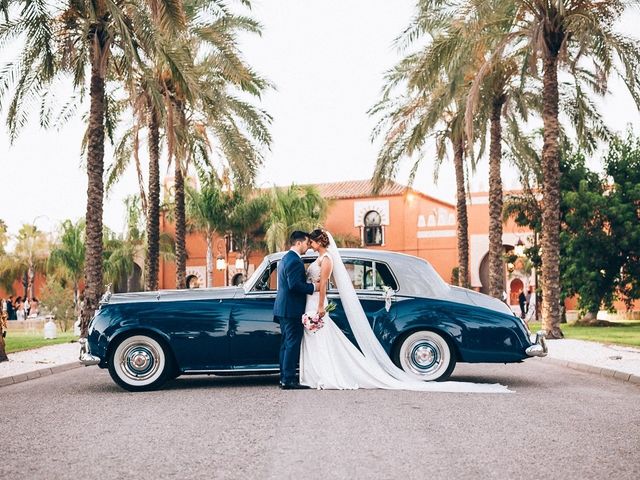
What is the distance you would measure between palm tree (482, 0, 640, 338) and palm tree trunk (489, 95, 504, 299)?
377 centimetres

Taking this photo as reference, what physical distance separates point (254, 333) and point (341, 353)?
3.46ft

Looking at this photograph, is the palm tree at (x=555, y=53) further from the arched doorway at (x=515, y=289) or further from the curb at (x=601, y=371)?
the arched doorway at (x=515, y=289)

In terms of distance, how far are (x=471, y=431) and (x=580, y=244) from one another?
25.4m

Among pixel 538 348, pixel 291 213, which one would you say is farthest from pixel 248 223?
pixel 538 348

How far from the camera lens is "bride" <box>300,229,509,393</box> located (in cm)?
964

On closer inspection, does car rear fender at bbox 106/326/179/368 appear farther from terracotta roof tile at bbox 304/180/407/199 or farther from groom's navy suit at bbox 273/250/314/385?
terracotta roof tile at bbox 304/180/407/199

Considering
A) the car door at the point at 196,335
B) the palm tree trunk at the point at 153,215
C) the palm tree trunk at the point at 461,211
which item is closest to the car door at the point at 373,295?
the car door at the point at 196,335

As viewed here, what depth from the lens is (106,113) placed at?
70.7 feet

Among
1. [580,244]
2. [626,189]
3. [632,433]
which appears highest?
[626,189]

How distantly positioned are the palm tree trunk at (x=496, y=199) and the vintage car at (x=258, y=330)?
1412 centimetres

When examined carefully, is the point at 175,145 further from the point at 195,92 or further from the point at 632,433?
the point at 632,433

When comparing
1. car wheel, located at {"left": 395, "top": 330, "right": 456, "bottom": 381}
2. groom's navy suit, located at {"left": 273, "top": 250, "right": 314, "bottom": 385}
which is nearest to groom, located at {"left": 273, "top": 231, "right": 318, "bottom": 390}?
groom's navy suit, located at {"left": 273, "top": 250, "right": 314, "bottom": 385}

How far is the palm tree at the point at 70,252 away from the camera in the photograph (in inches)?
1773

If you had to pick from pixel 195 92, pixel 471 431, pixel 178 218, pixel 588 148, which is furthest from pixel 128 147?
pixel 471 431
